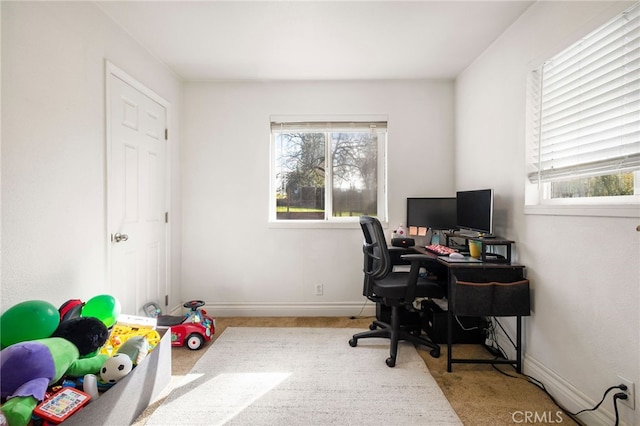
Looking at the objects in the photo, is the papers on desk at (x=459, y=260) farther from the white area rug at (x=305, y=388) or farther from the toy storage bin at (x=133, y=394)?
the toy storage bin at (x=133, y=394)

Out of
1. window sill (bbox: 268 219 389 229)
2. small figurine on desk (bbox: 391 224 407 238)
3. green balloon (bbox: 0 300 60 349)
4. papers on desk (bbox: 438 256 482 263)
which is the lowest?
green balloon (bbox: 0 300 60 349)

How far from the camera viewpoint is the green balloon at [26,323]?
1.25 meters

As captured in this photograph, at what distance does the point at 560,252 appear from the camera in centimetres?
176

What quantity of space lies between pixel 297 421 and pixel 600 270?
5.79 feet

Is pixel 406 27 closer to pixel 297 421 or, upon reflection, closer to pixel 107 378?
pixel 297 421

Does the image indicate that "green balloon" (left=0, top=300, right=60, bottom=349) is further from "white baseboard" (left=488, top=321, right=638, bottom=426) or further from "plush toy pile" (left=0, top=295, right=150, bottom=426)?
"white baseboard" (left=488, top=321, right=638, bottom=426)

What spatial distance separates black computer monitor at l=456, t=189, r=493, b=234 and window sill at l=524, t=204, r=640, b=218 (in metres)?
0.23

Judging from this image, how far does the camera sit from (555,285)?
1.80 metres

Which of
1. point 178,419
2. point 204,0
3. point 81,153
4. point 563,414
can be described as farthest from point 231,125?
point 563,414

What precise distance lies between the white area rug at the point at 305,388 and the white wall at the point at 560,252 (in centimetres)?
75

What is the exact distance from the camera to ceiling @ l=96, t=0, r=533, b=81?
78.5 inches

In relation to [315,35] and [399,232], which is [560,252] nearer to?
[399,232]
